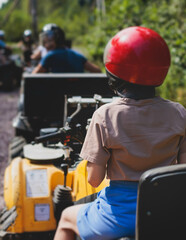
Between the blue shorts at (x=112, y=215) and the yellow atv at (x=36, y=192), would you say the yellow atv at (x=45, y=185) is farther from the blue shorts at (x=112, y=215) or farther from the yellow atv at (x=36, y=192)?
the blue shorts at (x=112, y=215)

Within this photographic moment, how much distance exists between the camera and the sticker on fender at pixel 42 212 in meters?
2.97

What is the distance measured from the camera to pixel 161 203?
5.33 ft

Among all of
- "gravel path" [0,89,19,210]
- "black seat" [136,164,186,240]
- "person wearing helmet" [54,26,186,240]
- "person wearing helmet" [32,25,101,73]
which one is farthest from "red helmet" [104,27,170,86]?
"person wearing helmet" [32,25,101,73]

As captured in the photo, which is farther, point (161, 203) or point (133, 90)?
point (133, 90)

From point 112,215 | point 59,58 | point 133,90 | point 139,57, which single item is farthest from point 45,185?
point 59,58

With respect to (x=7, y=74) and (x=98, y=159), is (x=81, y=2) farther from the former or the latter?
(x=98, y=159)

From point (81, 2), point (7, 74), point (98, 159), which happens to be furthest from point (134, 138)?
point (81, 2)

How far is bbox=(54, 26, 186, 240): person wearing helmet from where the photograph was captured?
6.06 ft

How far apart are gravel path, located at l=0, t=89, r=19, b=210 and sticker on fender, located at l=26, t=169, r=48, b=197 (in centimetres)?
→ 111

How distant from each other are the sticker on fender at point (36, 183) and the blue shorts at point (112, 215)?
1104 mm

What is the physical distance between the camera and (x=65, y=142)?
2.37 meters

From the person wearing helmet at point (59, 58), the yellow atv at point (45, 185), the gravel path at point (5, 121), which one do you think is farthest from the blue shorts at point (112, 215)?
the person wearing helmet at point (59, 58)

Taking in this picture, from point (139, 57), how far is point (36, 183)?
5.14 feet

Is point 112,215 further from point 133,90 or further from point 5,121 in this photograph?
point 5,121
